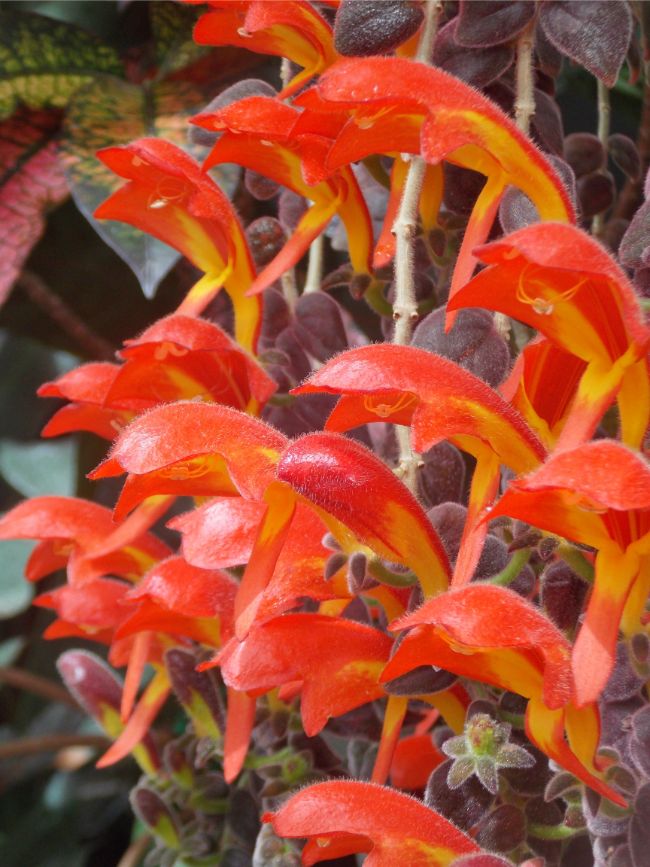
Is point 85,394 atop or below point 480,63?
below

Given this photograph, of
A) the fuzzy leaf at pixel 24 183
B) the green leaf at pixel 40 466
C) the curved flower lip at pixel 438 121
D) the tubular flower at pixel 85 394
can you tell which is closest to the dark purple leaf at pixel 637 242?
the curved flower lip at pixel 438 121

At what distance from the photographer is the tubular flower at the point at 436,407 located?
34 cm

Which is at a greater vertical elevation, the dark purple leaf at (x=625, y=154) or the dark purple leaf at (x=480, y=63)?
the dark purple leaf at (x=480, y=63)

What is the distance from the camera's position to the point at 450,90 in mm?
390

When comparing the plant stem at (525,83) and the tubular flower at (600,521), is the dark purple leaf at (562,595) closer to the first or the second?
the tubular flower at (600,521)

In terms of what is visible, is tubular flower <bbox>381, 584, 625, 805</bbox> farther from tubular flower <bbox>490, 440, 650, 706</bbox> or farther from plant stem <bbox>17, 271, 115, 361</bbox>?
plant stem <bbox>17, 271, 115, 361</bbox>

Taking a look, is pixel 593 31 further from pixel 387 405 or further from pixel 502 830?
pixel 502 830

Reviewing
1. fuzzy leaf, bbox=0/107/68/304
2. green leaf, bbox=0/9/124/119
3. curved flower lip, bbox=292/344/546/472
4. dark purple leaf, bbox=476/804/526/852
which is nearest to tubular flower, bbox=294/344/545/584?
curved flower lip, bbox=292/344/546/472

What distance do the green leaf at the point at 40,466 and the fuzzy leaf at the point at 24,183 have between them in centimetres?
25

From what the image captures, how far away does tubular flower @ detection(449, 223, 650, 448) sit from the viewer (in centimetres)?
33

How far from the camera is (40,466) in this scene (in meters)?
0.92

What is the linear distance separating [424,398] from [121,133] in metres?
0.47

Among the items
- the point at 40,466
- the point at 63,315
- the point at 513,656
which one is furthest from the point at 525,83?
the point at 40,466

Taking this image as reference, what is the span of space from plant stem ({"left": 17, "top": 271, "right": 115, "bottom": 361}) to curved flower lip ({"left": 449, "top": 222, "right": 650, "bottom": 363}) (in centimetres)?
53
